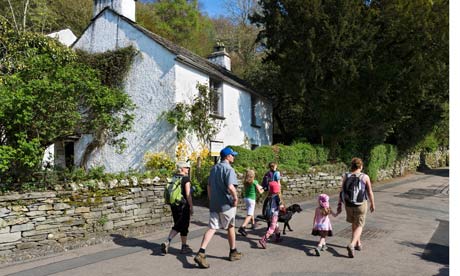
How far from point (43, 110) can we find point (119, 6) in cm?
1190


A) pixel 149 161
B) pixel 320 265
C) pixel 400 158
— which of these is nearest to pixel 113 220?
pixel 320 265

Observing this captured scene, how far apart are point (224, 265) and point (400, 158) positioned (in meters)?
24.6

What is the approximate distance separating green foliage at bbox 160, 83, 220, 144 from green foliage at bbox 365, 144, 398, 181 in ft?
32.2

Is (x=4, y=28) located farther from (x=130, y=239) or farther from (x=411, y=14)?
(x=411, y=14)

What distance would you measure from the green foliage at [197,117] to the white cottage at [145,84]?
0.30 meters

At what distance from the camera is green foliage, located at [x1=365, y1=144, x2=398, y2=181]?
823 inches

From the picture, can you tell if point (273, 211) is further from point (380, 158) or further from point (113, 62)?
point (380, 158)

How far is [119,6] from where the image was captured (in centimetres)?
1741

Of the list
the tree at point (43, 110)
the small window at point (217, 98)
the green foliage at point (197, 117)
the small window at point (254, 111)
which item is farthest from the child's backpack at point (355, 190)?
the small window at point (254, 111)

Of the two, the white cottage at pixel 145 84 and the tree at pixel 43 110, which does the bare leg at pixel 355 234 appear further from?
the white cottage at pixel 145 84

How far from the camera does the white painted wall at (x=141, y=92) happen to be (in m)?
15.5

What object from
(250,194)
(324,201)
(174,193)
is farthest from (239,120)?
(174,193)

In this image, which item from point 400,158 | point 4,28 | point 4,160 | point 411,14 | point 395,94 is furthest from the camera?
point 400,158

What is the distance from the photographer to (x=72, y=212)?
7.74 m
